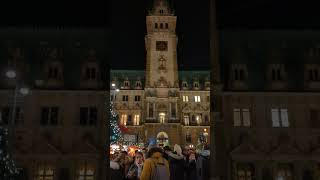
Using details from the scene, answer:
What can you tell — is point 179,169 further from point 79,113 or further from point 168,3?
point 168,3

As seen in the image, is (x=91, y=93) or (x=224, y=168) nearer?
(x=224, y=168)

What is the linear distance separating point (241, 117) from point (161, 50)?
4733 cm

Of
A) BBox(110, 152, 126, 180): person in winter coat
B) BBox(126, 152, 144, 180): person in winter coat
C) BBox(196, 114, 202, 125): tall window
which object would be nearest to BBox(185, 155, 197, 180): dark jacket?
BBox(126, 152, 144, 180): person in winter coat

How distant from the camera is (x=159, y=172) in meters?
9.91

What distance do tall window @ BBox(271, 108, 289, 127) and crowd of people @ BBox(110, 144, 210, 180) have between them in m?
12.1

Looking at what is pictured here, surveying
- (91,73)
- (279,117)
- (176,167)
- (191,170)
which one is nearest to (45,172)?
(91,73)

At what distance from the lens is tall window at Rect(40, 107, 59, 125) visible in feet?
93.1

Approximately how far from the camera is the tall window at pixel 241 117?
2847cm

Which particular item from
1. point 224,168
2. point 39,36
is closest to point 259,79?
point 224,168

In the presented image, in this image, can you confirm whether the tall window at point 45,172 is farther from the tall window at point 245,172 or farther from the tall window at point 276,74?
the tall window at point 276,74

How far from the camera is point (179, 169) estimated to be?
48.2 ft

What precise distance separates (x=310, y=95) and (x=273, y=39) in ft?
18.2

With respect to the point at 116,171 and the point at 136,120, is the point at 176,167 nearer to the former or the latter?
the point at 116,171

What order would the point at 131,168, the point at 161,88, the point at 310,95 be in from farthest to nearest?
the point at 161,88 → the point at 310,95 → the point at 131,168
